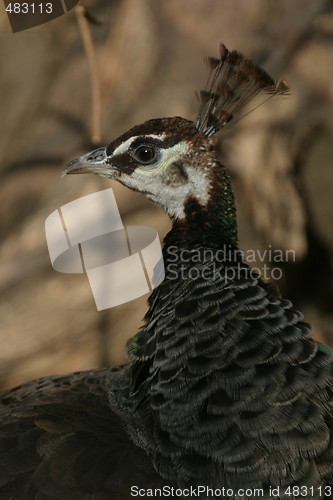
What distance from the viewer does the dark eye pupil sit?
5.93 feet

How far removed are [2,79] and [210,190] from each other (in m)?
1.71

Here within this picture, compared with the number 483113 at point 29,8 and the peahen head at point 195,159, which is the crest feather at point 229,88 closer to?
the peahen head at point 195,159

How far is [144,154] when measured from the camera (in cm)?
182

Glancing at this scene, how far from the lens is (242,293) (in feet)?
5.33

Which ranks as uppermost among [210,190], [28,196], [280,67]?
[280,67]

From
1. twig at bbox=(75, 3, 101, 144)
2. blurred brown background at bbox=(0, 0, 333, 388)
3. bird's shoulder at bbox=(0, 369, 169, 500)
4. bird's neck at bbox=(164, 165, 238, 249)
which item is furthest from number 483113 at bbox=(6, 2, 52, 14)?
bird's shoulder at bbox=(0, 369, 169, 500)

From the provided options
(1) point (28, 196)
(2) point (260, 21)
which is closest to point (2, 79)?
(1) point (28, 196)

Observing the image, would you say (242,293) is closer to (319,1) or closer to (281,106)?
(281,106)

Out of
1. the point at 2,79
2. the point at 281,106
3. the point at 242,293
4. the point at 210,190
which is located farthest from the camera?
the point at 281,106

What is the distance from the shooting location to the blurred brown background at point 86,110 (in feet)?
9.75

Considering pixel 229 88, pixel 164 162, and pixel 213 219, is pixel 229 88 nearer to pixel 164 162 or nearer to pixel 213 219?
pixel 164 162

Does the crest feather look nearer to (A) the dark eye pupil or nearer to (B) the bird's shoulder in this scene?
(A) the dark eye pupil

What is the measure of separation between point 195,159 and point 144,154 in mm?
161

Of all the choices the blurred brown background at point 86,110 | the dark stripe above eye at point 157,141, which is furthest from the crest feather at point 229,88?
the blurred brown background at point 86,110
